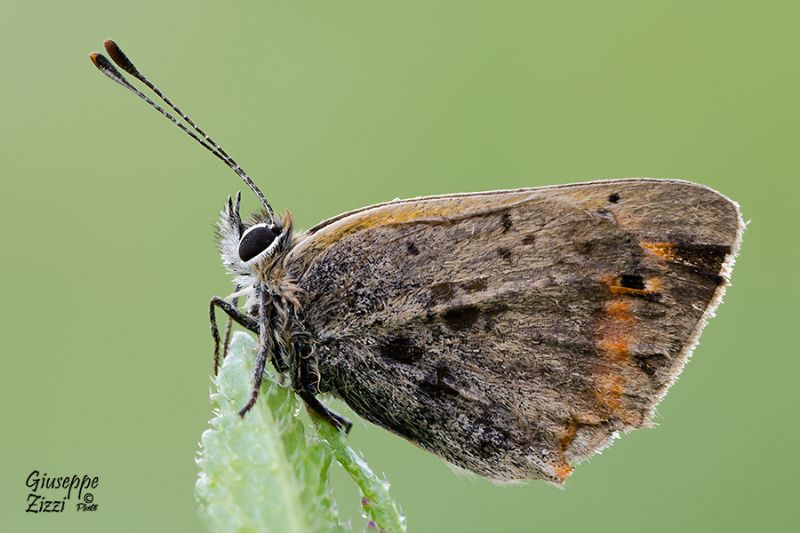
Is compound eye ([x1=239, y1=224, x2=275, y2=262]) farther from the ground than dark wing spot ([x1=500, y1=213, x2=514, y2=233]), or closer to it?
farther from the ground

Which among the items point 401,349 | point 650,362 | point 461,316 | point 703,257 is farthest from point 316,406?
point 703,257

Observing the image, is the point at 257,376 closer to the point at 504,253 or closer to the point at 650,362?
the point at 504,253

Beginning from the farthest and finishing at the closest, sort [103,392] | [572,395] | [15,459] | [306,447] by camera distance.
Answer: [103,392] → [15,459] → [572,395] → [306,447]

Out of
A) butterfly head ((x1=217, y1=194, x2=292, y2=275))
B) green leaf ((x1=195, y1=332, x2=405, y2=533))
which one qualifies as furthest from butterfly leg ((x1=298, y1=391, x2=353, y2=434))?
green leaf ((x1=195, y1=332, x2=405, y2=533))

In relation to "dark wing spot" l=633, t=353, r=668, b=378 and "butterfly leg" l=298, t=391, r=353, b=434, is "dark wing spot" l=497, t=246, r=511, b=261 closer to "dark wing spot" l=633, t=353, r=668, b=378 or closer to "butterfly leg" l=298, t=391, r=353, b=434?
"dark wing spot" l=633, t=353, r=668, b=378

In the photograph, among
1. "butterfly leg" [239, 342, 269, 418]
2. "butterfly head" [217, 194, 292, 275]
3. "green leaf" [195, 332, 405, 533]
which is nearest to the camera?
"green leaf" [195, 332, 405, 533]

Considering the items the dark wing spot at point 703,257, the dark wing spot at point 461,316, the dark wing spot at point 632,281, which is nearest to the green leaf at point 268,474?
the dark wing spot at point 461,316

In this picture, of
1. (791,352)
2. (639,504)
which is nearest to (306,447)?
(639,504)

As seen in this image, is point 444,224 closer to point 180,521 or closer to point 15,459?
point 180,521
